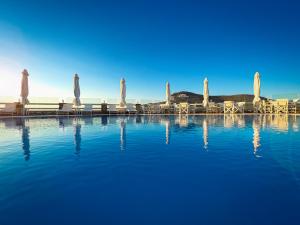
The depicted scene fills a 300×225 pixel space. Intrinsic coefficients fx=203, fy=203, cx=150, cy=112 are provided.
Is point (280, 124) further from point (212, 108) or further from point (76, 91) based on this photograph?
point (76, 91)

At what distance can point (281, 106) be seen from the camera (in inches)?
691

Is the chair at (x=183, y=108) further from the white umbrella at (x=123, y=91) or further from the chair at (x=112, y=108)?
the chair at (x=112, y=108)

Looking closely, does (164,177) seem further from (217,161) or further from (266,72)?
(266,72)

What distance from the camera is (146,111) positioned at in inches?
773

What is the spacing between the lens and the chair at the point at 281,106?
16906 mm

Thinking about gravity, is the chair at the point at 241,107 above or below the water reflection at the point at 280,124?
above

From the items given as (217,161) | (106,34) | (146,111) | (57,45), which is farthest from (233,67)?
(217,161)

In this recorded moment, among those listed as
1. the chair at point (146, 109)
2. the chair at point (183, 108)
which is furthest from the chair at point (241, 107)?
the chair at point (146, 109)

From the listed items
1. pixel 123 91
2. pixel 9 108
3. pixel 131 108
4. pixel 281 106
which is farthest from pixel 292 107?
pixel 9 108

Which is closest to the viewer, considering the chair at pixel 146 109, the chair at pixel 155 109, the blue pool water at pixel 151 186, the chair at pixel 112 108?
the blue pool water at pixel 151 186

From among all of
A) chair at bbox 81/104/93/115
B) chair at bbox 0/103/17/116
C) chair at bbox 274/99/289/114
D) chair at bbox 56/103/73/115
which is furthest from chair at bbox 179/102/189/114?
chair at bbox 0/103/17/116

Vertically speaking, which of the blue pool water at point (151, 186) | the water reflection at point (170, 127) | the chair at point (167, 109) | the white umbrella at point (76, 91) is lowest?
the blue pool water at point (151, 186)

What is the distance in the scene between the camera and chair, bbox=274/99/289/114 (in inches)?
666

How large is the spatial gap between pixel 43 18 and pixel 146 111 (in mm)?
10991
